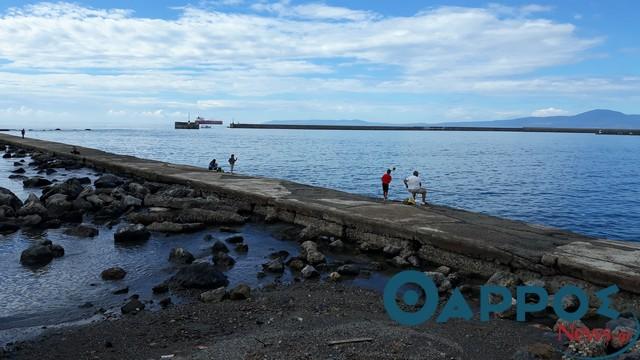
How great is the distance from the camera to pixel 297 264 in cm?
1048

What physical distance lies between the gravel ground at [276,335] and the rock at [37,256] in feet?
13.9

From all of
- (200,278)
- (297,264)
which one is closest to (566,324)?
(297,264)

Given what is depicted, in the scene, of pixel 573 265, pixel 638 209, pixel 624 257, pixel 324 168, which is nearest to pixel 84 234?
pixel 573 265

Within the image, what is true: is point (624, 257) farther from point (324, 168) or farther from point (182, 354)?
point (324, 168)

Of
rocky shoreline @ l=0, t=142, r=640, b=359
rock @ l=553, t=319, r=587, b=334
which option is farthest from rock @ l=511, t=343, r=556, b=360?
rock @ l=553, t=319, r=587, b=334

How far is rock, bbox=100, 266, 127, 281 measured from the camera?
9904 mm

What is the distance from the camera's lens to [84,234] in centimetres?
1334

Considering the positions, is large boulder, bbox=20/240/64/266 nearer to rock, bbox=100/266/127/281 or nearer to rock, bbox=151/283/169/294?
rock, bbox=100/266/127/281

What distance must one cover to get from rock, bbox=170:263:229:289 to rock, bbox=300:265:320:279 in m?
1.49

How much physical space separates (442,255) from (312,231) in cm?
368

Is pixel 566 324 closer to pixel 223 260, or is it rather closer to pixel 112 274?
pixel 223 260

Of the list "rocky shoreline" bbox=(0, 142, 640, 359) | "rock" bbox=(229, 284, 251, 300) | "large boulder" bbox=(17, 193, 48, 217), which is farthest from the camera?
"large boulder" bbox=(17, 193, 48, 217)

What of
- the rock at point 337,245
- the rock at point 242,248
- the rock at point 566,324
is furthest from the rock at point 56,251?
the rock at point 566,324

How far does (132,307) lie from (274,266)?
3.06 meters
